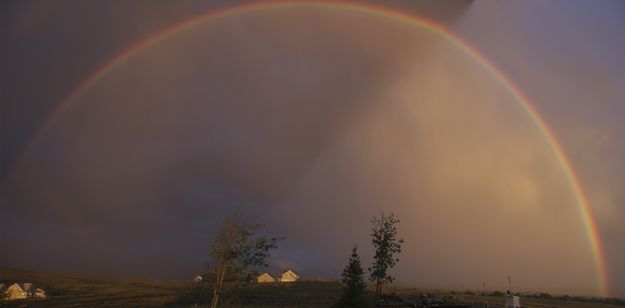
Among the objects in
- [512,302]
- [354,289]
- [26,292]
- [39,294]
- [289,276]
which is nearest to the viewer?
[354,289]

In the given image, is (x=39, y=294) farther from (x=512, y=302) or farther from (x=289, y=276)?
(x=512, y=302)

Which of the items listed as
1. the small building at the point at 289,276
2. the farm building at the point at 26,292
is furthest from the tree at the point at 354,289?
the farm building at the point at 26,292

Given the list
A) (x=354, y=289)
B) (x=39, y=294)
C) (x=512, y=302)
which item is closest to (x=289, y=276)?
(x=39, y=294)

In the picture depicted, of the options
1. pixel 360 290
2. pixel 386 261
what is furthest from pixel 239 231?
pixel 386 261

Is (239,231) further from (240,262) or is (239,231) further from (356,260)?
(356,260)

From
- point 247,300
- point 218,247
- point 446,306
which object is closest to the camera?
point 218,247

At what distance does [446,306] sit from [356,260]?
92.0 ft

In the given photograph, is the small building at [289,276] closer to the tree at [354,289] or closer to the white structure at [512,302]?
the white structure at [512,302]

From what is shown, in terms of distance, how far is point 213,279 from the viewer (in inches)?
1166

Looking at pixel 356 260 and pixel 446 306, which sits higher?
pixel 356 260

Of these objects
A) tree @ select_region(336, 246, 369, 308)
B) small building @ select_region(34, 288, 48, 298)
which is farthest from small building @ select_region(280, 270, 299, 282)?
tree @ select_region(336, 246, 369, 308)

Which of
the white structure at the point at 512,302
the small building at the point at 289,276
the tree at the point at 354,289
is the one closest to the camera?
the tree at the point at 354,289

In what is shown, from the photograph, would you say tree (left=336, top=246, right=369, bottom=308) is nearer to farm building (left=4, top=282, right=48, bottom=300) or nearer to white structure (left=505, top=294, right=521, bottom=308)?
white structure (left=505, top=294, right=521, bottom=308)

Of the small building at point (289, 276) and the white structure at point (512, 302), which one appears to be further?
the small building at point (289, 276)
